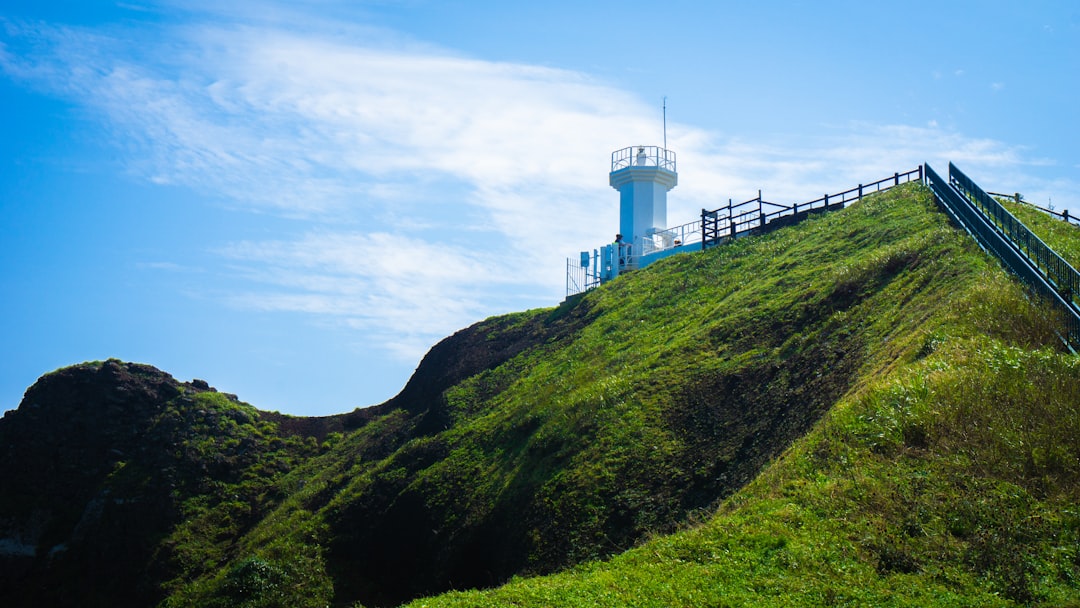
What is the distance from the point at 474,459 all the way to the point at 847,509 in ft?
50.4

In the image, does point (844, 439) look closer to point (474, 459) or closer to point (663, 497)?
point (663, 497)

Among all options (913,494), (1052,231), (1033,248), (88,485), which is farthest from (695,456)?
(88,485)

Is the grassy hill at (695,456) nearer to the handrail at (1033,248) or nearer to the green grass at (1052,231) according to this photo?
the handrail at (1033,248)

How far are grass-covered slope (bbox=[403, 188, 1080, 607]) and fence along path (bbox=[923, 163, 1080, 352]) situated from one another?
17.9 inches

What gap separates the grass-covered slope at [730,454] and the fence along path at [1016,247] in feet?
1.76

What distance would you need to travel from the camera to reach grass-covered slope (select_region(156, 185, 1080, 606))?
12484 mm

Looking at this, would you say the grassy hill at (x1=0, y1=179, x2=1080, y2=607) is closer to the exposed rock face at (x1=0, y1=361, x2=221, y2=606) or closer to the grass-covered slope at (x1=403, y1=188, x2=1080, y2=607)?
the grass-covered slope at (x1=403, y1=188, x2=1080, y2=607)

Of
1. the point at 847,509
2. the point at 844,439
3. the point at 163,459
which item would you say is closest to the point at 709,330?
the point at 844,439

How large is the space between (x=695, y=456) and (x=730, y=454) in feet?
3.28

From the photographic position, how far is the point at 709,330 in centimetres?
2639

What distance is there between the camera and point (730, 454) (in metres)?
19.7

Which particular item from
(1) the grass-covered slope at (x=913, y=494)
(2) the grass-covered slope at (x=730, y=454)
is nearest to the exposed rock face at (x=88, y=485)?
(2) the grass-covered slope at (x=730, y=454)

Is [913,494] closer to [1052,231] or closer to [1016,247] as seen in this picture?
[1016,247]

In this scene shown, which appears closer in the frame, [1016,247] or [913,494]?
[913,494]
